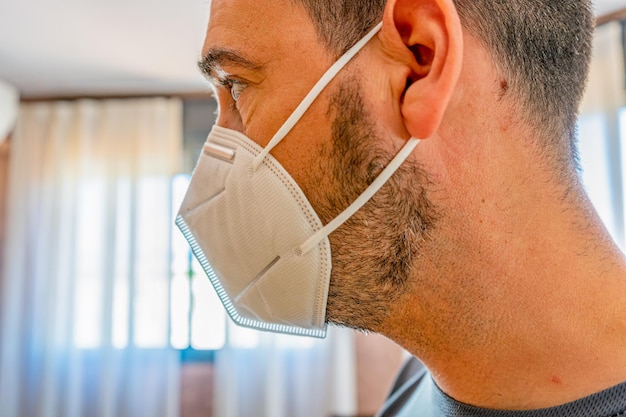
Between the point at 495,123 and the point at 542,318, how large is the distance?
22 centimetres

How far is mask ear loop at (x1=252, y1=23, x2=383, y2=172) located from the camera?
590 mm

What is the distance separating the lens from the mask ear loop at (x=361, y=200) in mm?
572

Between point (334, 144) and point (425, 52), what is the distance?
14 centimetres

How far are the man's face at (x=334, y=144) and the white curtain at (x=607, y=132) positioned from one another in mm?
1972

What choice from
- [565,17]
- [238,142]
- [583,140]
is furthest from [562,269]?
[583,140]

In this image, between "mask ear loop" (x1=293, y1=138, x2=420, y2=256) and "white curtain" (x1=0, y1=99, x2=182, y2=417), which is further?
"white curtain" (x1=0, y1=99, x2=182, y2=417)

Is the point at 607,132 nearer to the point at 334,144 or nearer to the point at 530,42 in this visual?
the point at 530,42

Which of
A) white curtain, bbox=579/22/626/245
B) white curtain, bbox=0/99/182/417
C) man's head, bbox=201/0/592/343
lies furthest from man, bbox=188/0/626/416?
white curtain, bbox=0/99/182/417

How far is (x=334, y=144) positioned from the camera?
0.60 meters

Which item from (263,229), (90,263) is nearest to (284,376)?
(90,263)

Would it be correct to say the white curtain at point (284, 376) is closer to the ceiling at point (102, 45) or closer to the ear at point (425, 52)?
the ceiling at point (102, 45)

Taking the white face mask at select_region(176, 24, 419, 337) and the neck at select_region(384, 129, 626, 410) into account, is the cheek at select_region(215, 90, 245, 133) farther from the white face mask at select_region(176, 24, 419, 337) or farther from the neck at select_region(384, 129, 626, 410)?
the neck at select_region(384, 129, 626, 410)

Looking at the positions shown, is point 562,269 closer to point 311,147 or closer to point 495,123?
point 495,123

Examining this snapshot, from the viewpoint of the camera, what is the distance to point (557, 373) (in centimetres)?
56
